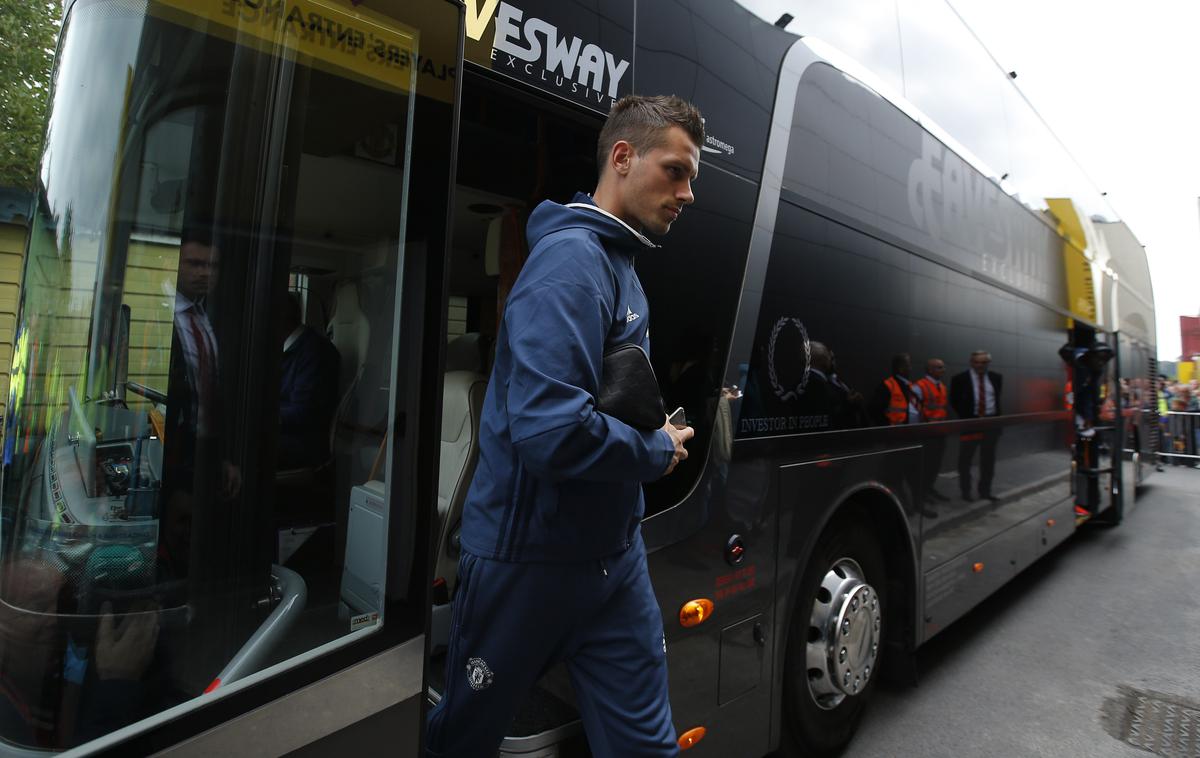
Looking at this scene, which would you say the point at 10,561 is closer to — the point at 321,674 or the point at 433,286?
the point at 321,674

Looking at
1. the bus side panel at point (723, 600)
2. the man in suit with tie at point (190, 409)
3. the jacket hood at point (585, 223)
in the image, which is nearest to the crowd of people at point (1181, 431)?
the bus side panel at point (723, 600)

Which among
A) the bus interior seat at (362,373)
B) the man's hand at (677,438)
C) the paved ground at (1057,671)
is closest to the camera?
the bus interior seat at (362,373)

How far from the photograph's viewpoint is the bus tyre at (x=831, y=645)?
285 centimetres

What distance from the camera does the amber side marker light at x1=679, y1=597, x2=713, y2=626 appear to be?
2.19 metres

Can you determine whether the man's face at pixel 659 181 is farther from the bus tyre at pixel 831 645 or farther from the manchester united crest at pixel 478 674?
the bus tyre at pixel 831 645

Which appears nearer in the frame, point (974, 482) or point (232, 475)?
point (232, 475)

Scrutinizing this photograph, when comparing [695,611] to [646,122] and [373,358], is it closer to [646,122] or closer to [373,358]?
[373,358]

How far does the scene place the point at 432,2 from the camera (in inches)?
55.9

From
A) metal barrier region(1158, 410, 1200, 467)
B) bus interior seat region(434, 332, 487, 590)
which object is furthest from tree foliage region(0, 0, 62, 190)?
metal barrier region(1158, 410, 1200, 467)

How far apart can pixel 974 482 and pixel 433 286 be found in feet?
12.6

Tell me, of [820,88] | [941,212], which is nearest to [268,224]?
[820,88]

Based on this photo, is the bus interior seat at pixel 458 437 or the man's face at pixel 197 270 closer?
the man's face at pixel 197 270

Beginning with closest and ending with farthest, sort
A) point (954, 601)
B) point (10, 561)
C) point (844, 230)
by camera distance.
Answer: point (10, 561)
point (844, 230)
point (954, 601)

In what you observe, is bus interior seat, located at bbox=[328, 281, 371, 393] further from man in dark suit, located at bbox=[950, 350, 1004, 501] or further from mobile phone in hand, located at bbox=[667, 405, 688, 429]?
man in dark suit, located at bbox=[950, 350, 1004, 501]
